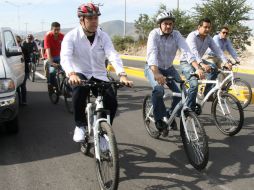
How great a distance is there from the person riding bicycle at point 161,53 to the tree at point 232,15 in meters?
24.1

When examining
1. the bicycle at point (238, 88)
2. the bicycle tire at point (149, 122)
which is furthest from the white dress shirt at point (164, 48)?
the bicycle at point (238, 88)

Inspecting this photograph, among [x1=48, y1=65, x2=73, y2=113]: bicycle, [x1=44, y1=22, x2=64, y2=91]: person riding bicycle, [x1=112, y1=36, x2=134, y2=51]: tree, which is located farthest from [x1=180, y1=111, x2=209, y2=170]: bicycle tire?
[x1=112, y1=36, x2=134, y2=51]: tree

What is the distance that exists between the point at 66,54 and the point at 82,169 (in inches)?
56.2

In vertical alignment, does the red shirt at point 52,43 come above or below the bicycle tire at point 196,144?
above

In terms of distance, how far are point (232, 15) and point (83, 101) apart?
2675 centimetres

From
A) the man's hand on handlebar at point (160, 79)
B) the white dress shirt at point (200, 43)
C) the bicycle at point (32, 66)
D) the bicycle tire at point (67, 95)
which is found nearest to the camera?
the man's hand on handlebar at point (160, 79)

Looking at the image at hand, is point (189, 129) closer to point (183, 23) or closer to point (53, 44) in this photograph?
point (53, 44)

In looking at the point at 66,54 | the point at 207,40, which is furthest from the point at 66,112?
the point at 66,54

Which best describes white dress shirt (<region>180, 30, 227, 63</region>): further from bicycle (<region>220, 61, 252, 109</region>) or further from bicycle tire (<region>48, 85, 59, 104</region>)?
bicycle tire (<region>48, 85, 59, 104</region>)

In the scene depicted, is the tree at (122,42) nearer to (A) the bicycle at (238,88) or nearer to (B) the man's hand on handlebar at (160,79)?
(A) the bicycle at (238,88)

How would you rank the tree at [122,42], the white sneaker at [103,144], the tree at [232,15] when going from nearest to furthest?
the white sneaker at [103,144], the tree at [232,15], the tree at [122,42]

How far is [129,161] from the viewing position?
5.08 m

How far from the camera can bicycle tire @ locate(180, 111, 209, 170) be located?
15.0 feet

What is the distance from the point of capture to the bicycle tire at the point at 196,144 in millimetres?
4562
